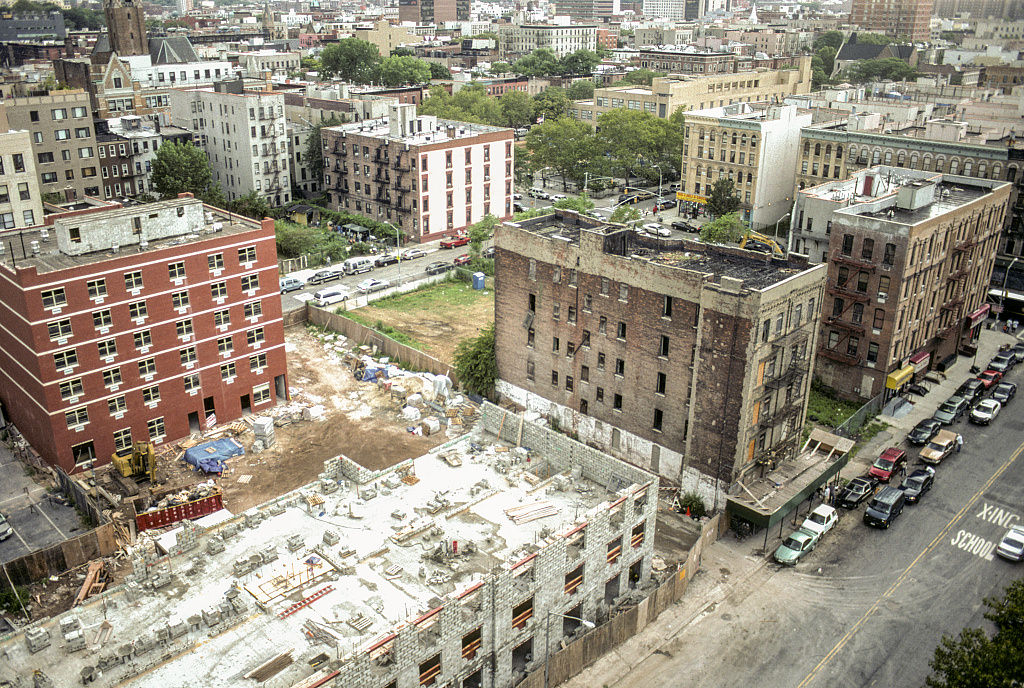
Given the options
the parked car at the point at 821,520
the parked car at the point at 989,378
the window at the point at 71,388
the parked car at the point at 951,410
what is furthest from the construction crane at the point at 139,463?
the parked car at the point at 989,378

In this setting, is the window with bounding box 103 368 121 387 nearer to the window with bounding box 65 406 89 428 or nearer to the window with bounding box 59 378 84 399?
the window with bounding box 59 378 84 399

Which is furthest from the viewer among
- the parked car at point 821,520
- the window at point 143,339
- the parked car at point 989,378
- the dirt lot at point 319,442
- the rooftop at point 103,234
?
the parked car at point 989,378

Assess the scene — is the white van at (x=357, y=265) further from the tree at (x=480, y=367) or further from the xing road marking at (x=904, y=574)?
the xing road marking at (x=904, y=574)

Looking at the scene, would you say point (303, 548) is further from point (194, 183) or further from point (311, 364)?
point (194, 183)

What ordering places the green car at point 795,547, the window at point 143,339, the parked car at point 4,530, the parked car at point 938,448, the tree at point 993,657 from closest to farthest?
the tree at point 993,657 < the parked car at point 4,530 < the green car at point 795,547 < the window at point 143,339 < the parked car at point 938,448

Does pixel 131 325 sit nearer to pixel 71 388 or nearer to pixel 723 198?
pixel 71 388

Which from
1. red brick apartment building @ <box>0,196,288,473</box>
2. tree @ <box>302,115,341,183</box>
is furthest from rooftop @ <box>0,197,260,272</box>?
tree @ <box>302,115,341,183</box>

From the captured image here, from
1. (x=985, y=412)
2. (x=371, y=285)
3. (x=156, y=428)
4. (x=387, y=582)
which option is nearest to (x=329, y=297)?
(x=371, y=285)
